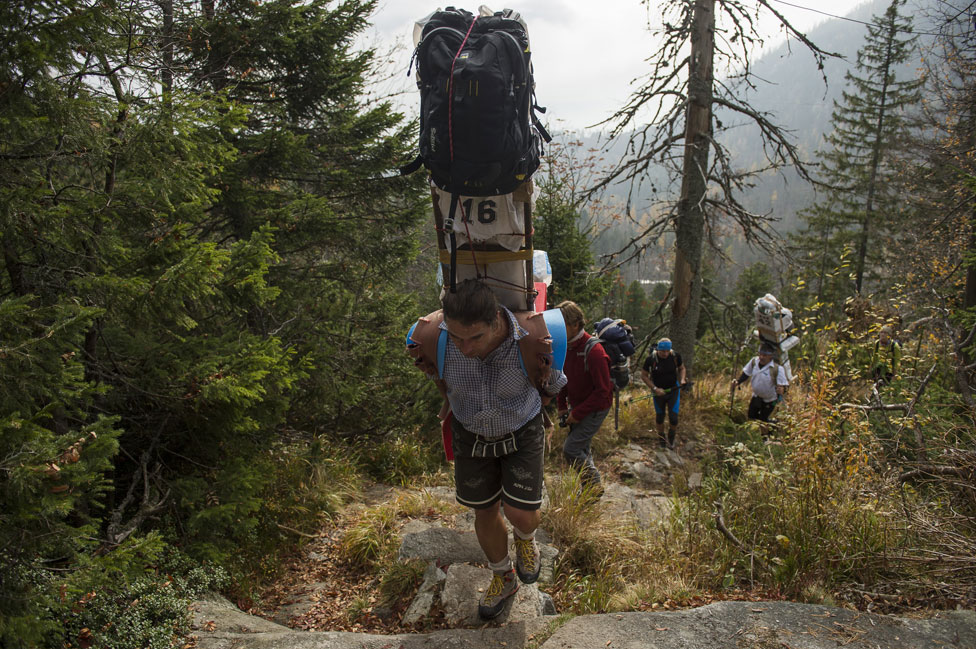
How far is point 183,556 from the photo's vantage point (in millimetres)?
3223

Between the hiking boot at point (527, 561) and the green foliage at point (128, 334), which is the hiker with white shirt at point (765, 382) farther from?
the green foliage at point (128, 334)

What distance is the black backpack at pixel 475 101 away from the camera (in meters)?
2.33

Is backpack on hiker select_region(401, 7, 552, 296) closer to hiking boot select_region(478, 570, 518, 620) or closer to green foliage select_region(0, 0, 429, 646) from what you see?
green foliage select_region(0, 0, 429, 646)

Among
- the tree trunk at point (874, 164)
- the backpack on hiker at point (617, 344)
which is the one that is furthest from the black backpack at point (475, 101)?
the tree trunk at point (874, 164)

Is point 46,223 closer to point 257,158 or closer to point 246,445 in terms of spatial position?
point 246,445

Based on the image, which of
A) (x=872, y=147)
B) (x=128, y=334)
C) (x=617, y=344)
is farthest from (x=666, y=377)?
(x=872, y=147)

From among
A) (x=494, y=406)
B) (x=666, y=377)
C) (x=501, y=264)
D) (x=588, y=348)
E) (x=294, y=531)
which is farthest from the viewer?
(x=666, y=377)

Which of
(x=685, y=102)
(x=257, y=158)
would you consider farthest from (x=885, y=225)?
(x=257, y=158)

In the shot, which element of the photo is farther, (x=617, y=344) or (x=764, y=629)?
(x=617, y=344)

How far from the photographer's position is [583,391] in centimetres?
500

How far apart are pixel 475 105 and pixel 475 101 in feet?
Result: 0.06

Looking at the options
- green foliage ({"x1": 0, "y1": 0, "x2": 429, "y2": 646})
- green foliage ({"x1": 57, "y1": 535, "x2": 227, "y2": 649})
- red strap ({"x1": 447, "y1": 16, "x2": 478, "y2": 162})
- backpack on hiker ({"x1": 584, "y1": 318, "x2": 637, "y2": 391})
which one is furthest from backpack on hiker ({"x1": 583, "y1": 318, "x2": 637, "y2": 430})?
green foliage ({"x1": 57, "y1": 535, "x2": 227, "y2": 649})

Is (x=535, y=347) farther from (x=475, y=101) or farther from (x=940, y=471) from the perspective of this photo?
(x=940, y=471)

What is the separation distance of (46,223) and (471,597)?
11.0 feet
